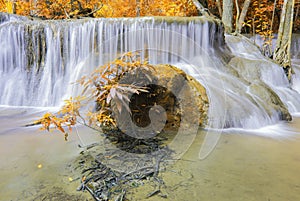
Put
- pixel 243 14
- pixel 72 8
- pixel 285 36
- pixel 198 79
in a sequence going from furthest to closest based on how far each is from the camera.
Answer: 1. pixel 72 8
2. pixel 243 14
3. pixel 285 36
4. pixel 198 79

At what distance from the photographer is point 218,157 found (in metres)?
2.18

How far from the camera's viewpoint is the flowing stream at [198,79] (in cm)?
169

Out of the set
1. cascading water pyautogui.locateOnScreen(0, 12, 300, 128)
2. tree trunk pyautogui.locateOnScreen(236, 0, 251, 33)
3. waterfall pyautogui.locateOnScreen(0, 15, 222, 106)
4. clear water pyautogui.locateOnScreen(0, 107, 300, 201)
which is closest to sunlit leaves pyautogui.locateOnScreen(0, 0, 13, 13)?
waterfall pyautogui.locateOnScreen(0, 15, 222, 106)

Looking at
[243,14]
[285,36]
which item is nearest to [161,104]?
[285,36]

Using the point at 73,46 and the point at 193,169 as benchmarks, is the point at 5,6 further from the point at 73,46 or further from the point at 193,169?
the point at 193,169

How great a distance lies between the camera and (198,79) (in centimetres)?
472

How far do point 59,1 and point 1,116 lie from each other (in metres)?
9.16

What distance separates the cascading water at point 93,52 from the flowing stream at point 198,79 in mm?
30

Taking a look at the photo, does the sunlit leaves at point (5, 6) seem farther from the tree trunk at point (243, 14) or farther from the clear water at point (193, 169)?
the clear water at point (193, 169)

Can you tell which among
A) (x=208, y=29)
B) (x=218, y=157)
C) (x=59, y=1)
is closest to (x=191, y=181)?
(x=218, y=157)

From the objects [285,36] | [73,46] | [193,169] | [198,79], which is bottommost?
[193,169]

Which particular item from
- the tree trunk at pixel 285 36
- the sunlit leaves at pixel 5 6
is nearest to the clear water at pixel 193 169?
the tree trunk at pixel 285 36

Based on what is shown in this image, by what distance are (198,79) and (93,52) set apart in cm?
333

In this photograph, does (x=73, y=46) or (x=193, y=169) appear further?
(x=73, y=46)
